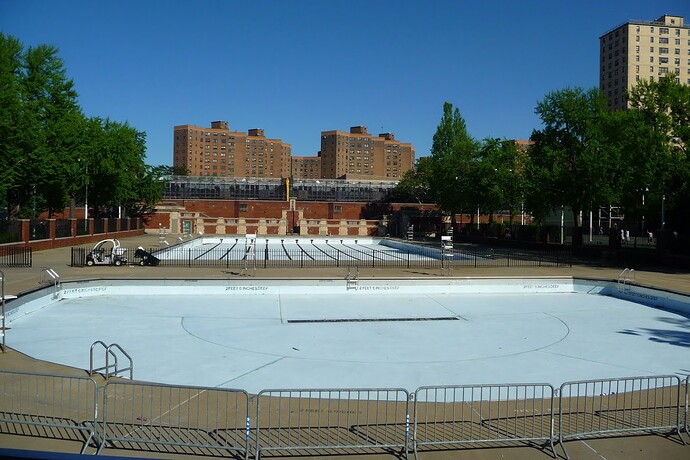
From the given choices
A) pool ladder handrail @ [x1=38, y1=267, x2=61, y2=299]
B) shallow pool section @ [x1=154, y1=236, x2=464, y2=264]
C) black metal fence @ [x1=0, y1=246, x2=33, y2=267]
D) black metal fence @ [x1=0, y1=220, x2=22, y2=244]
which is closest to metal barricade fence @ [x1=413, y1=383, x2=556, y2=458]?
pool ladder handrail @ [x1=38, y1=267, x2=61, y2=299]

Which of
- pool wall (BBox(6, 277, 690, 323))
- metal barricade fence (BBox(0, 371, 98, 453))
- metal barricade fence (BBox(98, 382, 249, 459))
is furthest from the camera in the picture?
pool wall (BBox(6, 277, 690, 323))

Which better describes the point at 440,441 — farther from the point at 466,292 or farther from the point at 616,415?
the point at 466,292

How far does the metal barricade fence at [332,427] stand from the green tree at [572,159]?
37.8 m

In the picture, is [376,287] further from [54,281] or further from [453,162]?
[453,162]

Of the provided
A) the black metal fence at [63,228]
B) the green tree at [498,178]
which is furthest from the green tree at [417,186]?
the black metal fence at [63,228]

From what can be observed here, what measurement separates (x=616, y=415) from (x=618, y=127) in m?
47.5

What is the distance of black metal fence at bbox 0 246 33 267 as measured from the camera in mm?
27406

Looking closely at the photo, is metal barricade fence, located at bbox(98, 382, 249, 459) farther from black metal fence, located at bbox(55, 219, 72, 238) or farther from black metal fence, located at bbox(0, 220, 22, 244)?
black metal fence, located at bbox(55, 219, 72, 238)

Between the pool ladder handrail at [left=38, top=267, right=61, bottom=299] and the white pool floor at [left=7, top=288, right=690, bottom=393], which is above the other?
the pool ladder handrail at [left=38, top=267, right=61, bottom=299]

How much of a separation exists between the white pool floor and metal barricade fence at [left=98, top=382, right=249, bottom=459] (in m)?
2.26

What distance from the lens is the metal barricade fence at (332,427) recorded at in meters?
7.48

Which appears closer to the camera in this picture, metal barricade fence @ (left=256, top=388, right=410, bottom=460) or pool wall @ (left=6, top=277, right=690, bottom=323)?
metal barricade fence @ (left=256, top=388, right=410, bottom=460)

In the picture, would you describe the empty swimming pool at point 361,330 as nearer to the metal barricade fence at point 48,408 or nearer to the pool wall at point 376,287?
the pool wall at point 376,287

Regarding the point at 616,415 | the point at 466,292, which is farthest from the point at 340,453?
the point at 466,292
